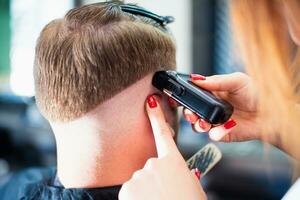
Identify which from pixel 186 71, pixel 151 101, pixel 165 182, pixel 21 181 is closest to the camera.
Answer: pixel 165 182

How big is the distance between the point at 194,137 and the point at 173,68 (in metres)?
1.07

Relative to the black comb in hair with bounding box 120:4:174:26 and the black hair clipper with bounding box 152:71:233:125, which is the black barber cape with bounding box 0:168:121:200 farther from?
the black comb in hair with bounding box 120:4:174:26

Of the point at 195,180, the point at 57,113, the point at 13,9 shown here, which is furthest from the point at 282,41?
the point at 13,9

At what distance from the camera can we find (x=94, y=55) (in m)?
0.89

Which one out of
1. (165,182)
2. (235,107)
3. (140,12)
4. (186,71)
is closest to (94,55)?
(140,12)

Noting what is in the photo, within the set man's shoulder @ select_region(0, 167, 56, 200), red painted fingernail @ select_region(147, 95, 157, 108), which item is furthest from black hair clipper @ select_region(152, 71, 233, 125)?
man's shoulder @ select_region(0, 167, 56, 200)

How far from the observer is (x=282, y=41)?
92 cm

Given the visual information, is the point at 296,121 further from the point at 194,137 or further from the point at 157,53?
the point at 194,137

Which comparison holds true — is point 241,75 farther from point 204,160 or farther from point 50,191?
point 50,191

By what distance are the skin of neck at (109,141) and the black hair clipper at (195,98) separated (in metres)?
0.06

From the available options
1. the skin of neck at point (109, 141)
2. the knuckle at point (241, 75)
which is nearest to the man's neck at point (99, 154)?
the skin of neck at point (109, 141)

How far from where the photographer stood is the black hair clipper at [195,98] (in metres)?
0.83

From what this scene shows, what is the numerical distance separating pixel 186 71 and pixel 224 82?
1149 mm

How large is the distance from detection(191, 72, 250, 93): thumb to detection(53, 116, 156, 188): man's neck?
6.2 inches
